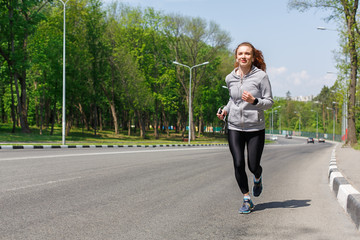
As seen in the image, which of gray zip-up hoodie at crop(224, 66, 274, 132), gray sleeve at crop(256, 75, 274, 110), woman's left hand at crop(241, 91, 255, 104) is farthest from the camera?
gray zip-up hoodie at crop(224, 66, 274, 132)

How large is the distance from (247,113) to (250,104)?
119mm

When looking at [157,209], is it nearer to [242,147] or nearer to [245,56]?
[242,147]

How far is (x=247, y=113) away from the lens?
464cm

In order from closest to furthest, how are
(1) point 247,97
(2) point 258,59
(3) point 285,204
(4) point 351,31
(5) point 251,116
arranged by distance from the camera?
(1) point 247,97 < (5) point 251,116 < (2) point 258,59 < (3) point 285,204 < (4) point 351,31

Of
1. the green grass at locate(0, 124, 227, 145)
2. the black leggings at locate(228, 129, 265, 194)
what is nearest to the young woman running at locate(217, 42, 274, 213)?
the black leggings at locate(228, 129, 265, 194)

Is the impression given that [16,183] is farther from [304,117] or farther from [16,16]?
[304,117]

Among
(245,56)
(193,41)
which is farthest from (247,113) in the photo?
(193,41)

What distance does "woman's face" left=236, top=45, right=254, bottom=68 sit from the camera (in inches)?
186

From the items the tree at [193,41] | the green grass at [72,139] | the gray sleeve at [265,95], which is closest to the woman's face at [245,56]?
the gray sleeve at [265,95]

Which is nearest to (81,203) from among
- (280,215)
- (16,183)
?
(16,183)

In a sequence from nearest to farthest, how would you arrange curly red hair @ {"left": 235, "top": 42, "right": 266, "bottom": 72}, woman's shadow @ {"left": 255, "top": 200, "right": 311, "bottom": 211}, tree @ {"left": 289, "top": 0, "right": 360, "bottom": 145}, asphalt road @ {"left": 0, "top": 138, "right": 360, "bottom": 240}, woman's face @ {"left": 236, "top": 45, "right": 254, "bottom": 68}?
asphalt road @ {"left": 0, "top": 138, "right": 360, "bottom": 240} → woman's face @ {"left": 236, "top": 45, "right": 254, "bottom": 68} → curly red hair @ {"left": 235, "top": 42, "right": 266, "bottom": 72} → woman's shadow @ {"left": 255, "top": 200, "right": 311, "bottom": 211} → tree @ {"left": 289, "top": 0, "right": 360, "bottom": 145}

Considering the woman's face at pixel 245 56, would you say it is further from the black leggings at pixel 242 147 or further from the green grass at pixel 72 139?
the green grass at pixel 72 139

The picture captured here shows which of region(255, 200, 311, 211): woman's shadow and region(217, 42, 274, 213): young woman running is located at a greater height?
region(217, 42, 274, 213): young woman running

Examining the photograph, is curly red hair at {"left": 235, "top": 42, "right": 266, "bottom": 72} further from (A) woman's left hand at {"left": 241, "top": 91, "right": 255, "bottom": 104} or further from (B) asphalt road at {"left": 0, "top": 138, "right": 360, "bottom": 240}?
(B) asphalt road at {"left": 0, "top": 138, "right": 360, "bottom": 240}
